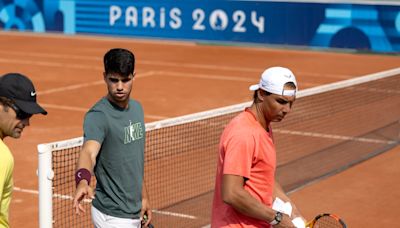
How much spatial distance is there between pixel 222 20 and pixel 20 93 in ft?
81.3

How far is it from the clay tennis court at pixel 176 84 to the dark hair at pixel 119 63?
4.62 m

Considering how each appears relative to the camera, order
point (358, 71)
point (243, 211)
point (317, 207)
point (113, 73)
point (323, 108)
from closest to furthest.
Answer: point (243, 211), point (113, 73), point (317, 207), point (323, 108), point (358, 71)

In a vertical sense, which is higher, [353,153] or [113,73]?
[113,73]

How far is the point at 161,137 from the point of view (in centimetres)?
1365

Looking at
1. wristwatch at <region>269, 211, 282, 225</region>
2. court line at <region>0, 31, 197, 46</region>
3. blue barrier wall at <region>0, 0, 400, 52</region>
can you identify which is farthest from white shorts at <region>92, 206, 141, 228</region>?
court line at <region>0, 31, 197, 46</region>

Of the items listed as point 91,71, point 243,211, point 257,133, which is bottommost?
point 91,71

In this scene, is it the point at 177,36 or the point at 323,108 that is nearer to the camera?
the point at 323,108

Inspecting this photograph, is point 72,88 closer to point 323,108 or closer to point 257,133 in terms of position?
point 323,108

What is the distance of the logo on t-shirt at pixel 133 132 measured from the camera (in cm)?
648

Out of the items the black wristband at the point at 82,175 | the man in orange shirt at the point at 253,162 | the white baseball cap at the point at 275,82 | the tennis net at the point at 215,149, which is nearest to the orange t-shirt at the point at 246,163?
the man in orange shirt at the point at 253,162

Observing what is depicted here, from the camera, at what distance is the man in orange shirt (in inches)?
215

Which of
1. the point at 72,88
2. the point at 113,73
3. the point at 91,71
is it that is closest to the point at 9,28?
the point at 91,71

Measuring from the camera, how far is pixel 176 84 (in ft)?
73.3

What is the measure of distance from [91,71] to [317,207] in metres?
14.4
